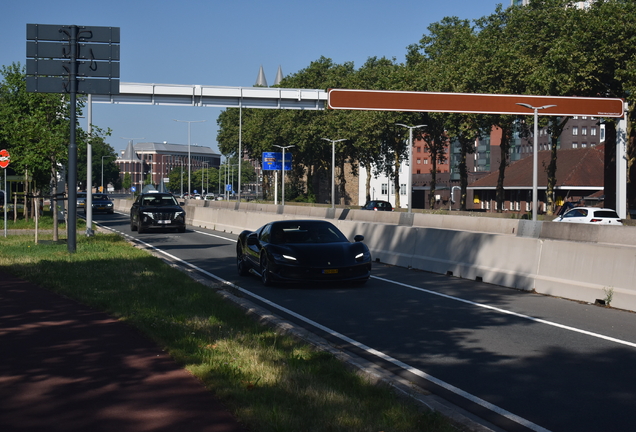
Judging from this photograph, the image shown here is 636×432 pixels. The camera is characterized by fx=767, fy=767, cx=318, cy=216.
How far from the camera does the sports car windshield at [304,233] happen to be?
573 inches

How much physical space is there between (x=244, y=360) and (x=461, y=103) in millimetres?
28350

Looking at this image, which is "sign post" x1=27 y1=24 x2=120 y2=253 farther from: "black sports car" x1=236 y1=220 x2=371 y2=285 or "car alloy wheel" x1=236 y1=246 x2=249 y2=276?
"black sports car" x1=236 y1=220 x2=371 y2=285

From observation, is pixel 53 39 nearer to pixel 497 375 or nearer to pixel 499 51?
pixel 497 375

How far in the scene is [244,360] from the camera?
6.93 m

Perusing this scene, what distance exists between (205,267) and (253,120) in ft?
241

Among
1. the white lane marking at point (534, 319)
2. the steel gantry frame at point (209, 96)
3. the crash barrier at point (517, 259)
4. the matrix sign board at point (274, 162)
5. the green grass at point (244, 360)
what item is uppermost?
the steel gantry frame at point (209, 96)

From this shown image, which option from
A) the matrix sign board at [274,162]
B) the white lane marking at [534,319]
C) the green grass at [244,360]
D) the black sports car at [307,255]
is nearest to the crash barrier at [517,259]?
the white lane marking at [534,319]

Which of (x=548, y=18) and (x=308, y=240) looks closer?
(x=308, y=240)

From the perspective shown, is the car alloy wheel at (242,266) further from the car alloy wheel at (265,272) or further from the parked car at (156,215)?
the parked car at (156,215)

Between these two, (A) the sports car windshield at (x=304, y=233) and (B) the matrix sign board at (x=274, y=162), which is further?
(B) the matrix sign board at (x=274, y=162)

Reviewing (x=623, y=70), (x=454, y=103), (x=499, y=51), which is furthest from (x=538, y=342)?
(x=499, y=51)

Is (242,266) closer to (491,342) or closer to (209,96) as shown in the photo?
(491,342)

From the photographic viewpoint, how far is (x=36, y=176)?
26250 millimetres

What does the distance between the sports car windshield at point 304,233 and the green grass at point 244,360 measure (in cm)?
199
